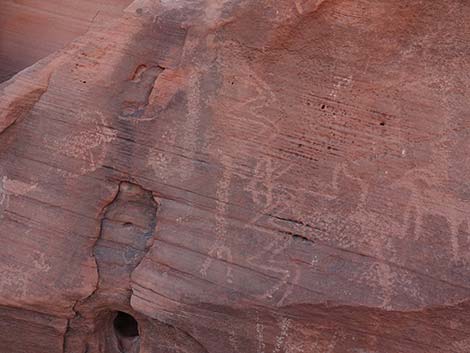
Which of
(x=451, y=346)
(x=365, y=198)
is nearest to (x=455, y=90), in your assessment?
(x=365, y=198)

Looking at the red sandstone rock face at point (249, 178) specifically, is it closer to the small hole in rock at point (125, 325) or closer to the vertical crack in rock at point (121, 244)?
the vertical crack in rock at point (121, 244)

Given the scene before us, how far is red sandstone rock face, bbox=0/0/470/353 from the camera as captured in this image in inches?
69.4

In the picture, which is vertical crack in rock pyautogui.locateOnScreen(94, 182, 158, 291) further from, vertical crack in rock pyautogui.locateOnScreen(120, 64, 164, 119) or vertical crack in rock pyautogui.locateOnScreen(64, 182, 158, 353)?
vertical crack in rock pyautogui.locateOnScreen(120, 64, 164, 119)

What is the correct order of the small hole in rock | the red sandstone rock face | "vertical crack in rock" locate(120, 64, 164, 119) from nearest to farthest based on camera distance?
the red sandstone rock face → "vertical crack in rock" locate(120, 64, 164, 119) → the small hole in rock

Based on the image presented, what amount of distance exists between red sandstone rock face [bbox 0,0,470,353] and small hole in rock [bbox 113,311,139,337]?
0.12 metres

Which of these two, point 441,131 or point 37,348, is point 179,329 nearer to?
point 37,348

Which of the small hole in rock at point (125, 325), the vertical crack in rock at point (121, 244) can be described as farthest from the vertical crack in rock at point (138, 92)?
the small hole in rock at point (125, 325)

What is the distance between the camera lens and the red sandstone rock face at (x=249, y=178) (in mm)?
1764

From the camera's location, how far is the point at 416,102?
70.1 inches

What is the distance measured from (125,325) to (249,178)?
75cm

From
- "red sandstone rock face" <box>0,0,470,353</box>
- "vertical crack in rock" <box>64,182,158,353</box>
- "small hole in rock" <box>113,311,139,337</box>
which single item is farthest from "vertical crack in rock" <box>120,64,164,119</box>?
"small hole in rock" <box>113,311,139,337</box>

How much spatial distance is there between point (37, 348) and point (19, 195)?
1.69 feet

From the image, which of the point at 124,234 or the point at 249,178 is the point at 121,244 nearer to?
the point at 124,234

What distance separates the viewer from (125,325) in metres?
2.25
